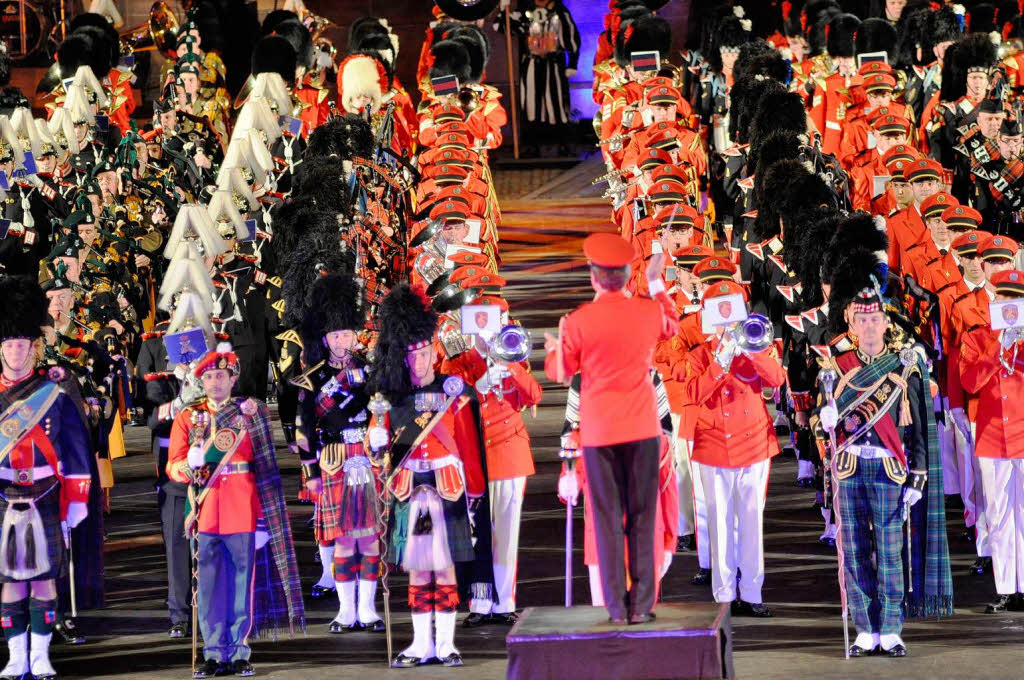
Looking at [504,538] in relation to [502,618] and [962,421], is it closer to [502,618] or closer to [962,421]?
[502,618]

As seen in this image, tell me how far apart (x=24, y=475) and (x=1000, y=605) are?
459 cm

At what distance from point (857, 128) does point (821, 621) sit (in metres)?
Answer: 6.16

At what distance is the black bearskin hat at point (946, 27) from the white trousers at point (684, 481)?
242 inches

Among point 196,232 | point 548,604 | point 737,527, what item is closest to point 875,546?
point 737,527

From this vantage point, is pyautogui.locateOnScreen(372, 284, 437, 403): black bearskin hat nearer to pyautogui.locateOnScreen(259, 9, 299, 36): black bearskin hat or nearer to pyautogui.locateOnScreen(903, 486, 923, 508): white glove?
pyautogui.locateOnScreen(903, 486, 923, 508): white glove

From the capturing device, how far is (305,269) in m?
11.5

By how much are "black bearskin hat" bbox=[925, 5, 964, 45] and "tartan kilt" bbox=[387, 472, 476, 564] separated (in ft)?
26.3

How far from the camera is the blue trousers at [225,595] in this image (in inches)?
380

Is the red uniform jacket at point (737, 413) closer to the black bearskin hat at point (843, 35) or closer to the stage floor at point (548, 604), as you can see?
the stage floor at point (548, 604)

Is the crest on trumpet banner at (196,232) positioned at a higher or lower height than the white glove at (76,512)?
higher

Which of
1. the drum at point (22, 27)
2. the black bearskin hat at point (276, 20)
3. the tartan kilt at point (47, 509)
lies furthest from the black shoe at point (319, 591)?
the drum at point (22, 27)

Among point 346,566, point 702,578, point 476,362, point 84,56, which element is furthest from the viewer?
point 84,56

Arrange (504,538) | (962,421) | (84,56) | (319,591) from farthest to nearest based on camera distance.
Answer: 1. (84,56)
2. (962,421)
3. (319,591)
4. (504,538)

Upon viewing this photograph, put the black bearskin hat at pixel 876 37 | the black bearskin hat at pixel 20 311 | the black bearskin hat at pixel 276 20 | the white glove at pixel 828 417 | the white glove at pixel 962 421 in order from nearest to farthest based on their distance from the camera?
the white glove at pixel 828 417, the black bearskin hat at pixel 20 311, the white glove at pixel 962 421, the black bearskin hat at pixel 876 37, the black bearskin hat at pixel 276 20
